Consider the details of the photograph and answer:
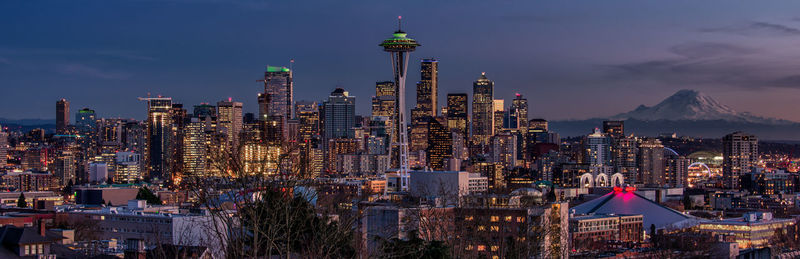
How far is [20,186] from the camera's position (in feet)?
416

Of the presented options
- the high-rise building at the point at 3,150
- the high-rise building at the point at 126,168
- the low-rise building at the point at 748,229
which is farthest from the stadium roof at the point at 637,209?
the high-rise building at the point at 3,150

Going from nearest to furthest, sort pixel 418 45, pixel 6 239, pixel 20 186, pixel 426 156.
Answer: pixel 6 239, pixel 418 45, pixel 20 186, pixel 426 156

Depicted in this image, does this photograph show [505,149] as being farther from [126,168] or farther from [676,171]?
[126,168]

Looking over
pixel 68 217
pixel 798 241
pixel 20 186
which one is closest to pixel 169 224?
pixel 68 217

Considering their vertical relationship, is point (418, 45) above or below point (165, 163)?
above

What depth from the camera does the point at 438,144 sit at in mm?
173125

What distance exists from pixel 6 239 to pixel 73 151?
14672cm

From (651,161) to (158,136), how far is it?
75.2 meters


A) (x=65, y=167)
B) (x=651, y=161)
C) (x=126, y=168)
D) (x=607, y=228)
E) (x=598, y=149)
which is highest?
(x=598, y=149)

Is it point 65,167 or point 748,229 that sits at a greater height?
point 65,167

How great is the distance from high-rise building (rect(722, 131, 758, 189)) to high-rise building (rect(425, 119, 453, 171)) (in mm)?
41867

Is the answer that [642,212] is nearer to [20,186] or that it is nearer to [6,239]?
[6,239]

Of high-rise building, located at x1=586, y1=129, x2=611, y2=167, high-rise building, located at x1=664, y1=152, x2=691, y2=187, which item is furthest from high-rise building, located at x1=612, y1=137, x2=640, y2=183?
high-rise building, located at x1=664, y1=152, x2=691, y2=187

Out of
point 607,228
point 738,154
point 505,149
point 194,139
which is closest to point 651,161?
point 738,154
